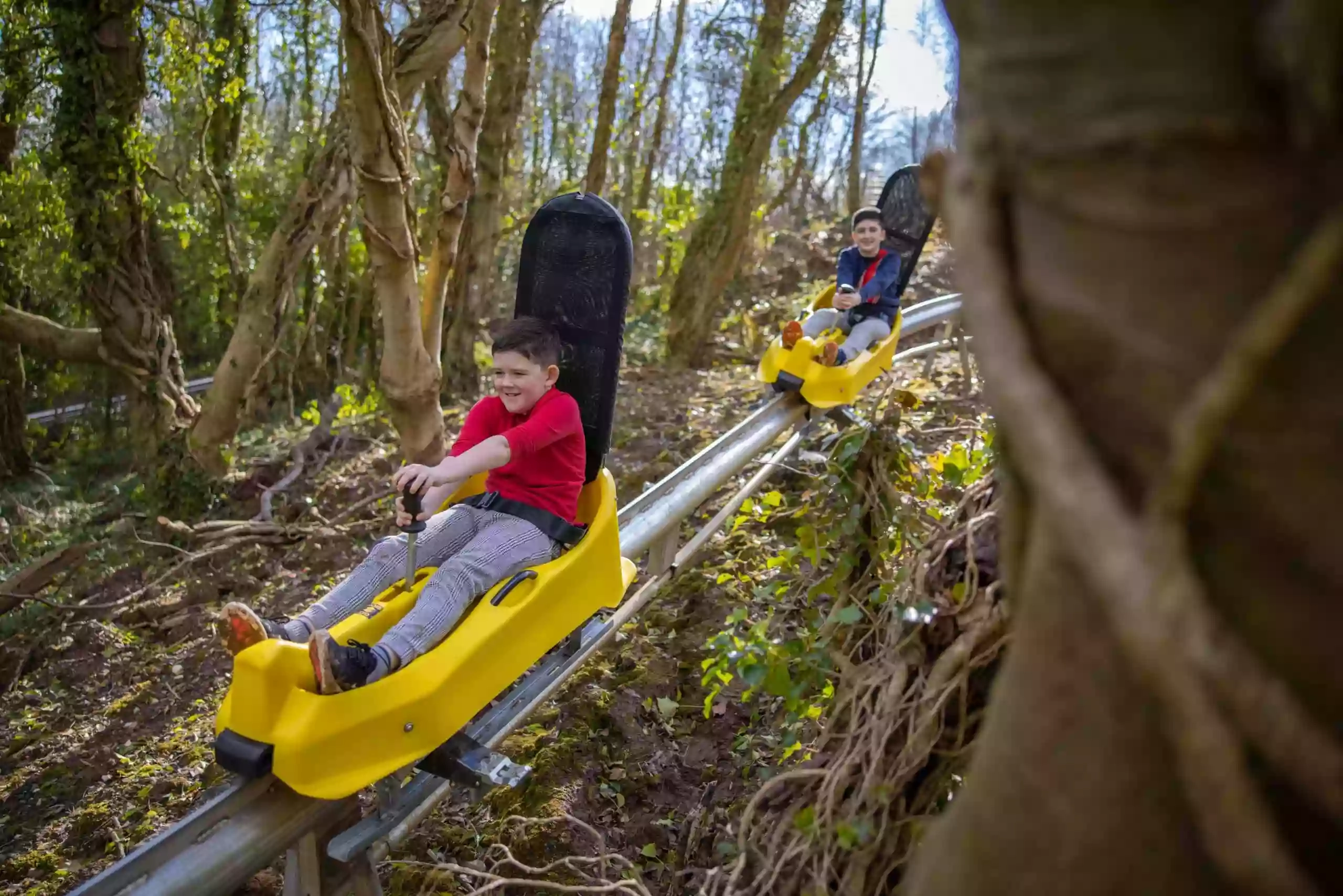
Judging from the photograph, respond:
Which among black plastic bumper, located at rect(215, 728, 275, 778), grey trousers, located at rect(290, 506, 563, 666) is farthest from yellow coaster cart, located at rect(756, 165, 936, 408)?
black plastic bumper, located at rect(215, 728, 275, 778)

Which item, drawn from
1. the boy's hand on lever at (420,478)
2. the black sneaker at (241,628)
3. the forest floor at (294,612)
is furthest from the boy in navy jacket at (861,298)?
the black sneaker at (241,628)

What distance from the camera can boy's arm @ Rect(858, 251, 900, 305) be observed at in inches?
206

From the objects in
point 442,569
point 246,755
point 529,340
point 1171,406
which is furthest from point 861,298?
point 1171,406

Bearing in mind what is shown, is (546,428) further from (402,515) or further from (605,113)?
(605,113)

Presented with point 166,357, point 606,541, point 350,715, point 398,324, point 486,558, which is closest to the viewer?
point 350,715

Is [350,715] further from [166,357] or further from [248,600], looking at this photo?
[166,357]

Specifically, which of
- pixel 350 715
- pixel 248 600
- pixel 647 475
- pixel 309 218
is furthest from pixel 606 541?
pixel 309 218

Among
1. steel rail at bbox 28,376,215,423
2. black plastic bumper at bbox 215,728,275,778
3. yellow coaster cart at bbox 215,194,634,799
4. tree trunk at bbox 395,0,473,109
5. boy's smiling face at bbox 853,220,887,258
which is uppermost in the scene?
tree trunk at bbox 395,0,473,109

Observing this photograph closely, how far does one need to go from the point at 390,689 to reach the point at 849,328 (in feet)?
13.0

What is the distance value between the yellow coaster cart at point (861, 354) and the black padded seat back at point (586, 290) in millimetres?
1689

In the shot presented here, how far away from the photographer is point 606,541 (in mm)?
2600

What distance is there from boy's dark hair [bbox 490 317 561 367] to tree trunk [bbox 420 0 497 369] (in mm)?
2010

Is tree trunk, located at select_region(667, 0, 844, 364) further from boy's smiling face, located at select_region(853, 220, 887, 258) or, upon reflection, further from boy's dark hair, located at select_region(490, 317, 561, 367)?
boy's dark hair, located at select_region(490, 317, 561, 367)

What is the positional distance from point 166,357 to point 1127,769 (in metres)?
6.97
